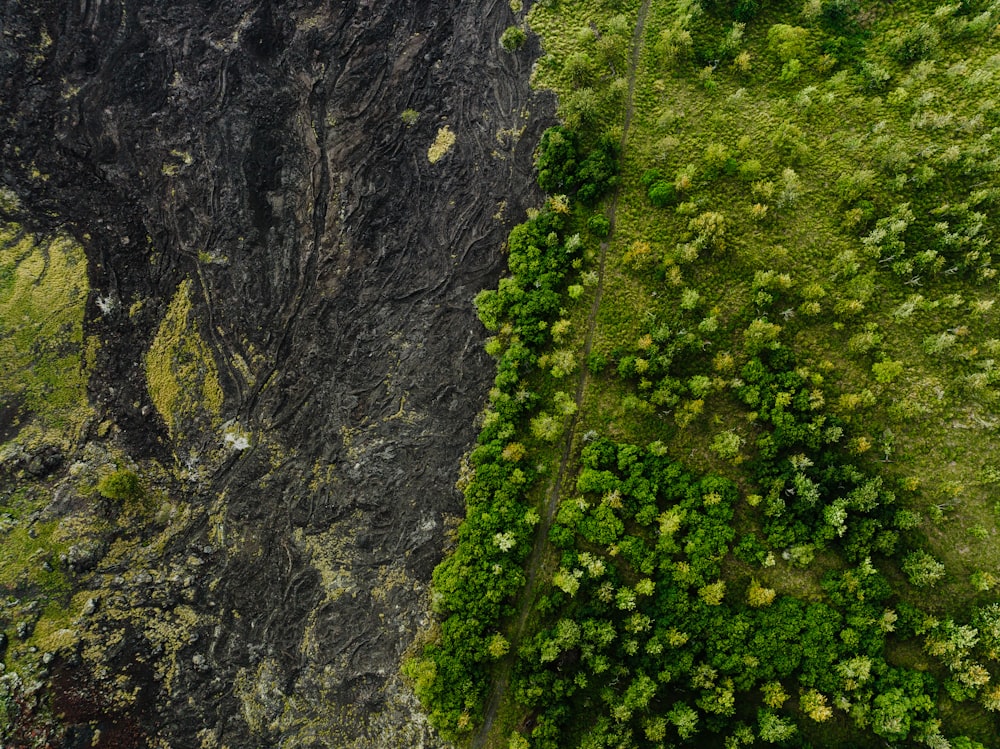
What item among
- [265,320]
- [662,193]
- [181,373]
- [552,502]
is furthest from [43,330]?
[662,193]

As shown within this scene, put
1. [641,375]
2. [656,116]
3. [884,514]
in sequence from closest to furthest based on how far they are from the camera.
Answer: [884,514]
[641,375]
[656,116]

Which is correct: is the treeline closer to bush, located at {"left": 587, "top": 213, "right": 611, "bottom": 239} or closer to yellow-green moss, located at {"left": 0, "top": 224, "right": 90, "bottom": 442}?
bush, located at {"left": 587, "top": 213, "right": 611, "bottom": 239}

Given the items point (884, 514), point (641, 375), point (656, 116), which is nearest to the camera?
point (884, 514)

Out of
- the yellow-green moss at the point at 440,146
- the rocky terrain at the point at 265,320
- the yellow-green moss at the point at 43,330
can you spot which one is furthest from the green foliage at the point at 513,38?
the yellow-green moss at the point at 43,330

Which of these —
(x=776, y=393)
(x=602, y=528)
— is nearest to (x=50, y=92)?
(x=602, y=528)

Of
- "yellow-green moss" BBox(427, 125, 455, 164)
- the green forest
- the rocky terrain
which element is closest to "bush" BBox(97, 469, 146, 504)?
the rocky terrain

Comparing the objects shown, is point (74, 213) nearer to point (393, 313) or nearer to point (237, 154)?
point (237, 154)
